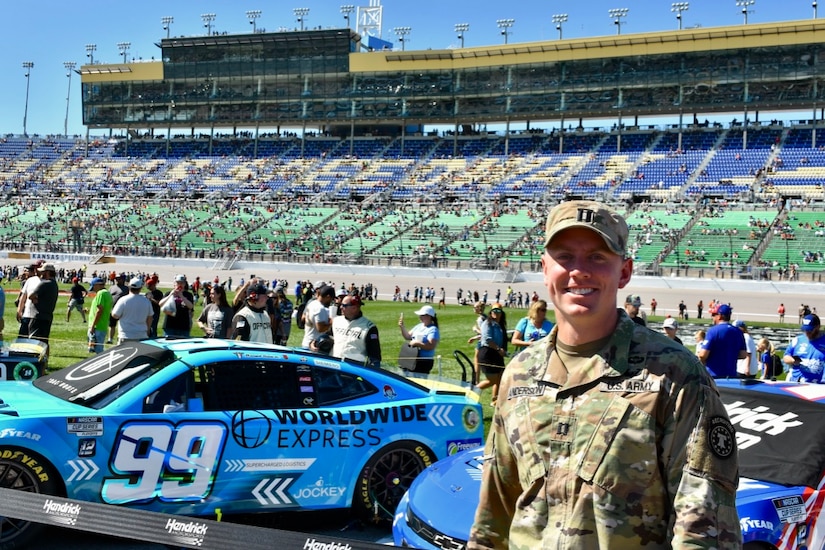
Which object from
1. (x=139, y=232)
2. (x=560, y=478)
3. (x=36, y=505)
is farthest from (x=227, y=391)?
(x=139, y=232)

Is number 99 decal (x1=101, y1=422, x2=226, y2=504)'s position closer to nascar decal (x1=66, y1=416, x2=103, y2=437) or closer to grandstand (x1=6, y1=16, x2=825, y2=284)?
nascar decal (x1=66, y1=416, x2=103, y2=437)

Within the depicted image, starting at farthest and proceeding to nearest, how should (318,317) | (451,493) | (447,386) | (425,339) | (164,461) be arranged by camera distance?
1. (318,317)
2. (425,339)
3. (447,386)
4. (164,461)
5. (451,493)

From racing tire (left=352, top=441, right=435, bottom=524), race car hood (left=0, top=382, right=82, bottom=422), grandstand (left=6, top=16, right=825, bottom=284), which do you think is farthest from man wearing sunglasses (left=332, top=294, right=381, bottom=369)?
grandstand (left=6, top=16, right=825, bottom=284)

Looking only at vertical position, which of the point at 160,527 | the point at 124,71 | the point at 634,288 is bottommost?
the point at 160,527

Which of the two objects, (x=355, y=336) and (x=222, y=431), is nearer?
(x=222, y=431)

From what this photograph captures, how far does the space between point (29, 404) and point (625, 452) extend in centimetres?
459

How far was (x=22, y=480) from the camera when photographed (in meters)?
5.33

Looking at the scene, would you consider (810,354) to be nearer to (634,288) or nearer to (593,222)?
(593,222)

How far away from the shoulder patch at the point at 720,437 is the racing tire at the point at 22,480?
4.39 m

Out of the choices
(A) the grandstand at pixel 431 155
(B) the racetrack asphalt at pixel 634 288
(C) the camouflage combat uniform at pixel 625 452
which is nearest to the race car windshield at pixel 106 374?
(C) the camouflage combat uniform at pixel 625 452

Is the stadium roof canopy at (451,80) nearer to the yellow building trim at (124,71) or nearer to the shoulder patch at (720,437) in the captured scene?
the yellow building trim at (124,71)

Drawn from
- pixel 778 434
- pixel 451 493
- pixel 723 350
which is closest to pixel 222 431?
pixel 451 493

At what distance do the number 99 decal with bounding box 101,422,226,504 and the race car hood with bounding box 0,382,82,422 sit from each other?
1.41ft

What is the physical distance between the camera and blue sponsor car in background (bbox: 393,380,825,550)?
14.4 ft
